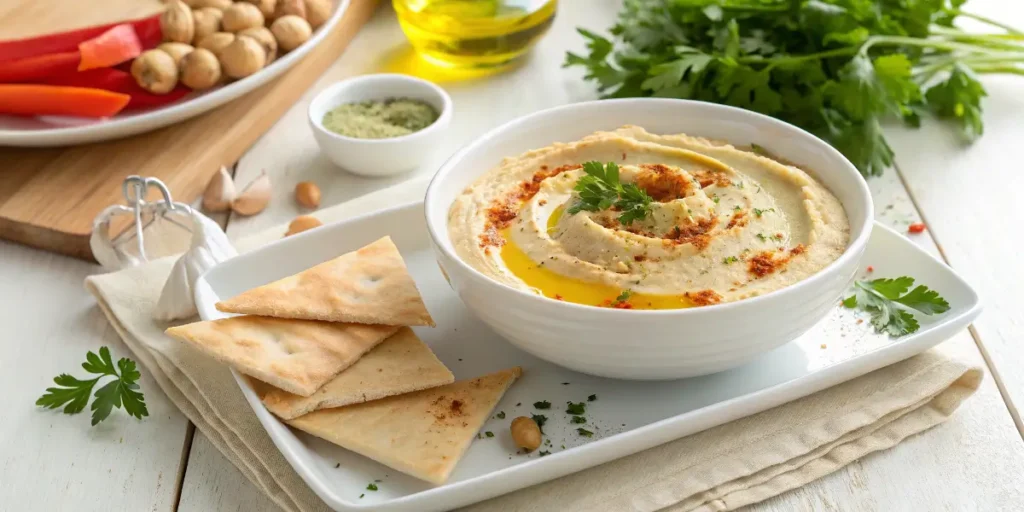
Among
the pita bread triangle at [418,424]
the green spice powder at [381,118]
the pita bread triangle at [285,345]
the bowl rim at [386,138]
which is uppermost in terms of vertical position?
the pita bread triangle at [285,345]

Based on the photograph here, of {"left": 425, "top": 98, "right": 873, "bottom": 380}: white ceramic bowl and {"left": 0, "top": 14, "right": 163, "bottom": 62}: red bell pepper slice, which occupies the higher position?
{"left": 425, "top": 98, "right": 873, "bottom": 380}: white ceramic bowl

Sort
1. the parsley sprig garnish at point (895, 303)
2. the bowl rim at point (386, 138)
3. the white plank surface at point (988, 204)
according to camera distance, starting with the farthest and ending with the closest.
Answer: the bowl rim at point (386, 138) < the white plank surface at point (988, 204) < the parsley sprig garnish at point (895, 303)

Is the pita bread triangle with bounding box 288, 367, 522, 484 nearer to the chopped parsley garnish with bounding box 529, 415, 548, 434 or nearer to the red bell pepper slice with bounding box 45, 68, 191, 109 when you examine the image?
the chopped parsley garnish with bounding box 529, 415, 548, 434

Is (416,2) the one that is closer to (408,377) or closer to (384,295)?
(384,295)

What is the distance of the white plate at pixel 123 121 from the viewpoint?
3.98m

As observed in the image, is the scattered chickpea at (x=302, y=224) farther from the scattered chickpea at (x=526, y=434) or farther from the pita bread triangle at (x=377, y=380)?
the scattered chickpea at (x=526, y=434)

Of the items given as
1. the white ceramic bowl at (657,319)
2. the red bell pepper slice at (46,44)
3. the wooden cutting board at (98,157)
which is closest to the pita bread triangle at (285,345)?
the white ceramic bowl at (657,319)

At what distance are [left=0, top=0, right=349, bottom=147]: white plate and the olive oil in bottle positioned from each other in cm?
70

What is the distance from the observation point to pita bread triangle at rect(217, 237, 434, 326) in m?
2.84

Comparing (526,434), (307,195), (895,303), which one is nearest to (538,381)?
(526,434)

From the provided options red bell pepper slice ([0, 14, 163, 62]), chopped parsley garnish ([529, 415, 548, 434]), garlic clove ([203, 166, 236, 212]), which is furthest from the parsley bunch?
red bell pepper slice ([0, 14, 163, 62])

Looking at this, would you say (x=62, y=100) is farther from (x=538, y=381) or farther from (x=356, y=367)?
(x=538, y=381)

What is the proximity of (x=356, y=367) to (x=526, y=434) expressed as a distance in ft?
1.72

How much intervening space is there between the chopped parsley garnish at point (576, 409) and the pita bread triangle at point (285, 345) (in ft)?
1.79
